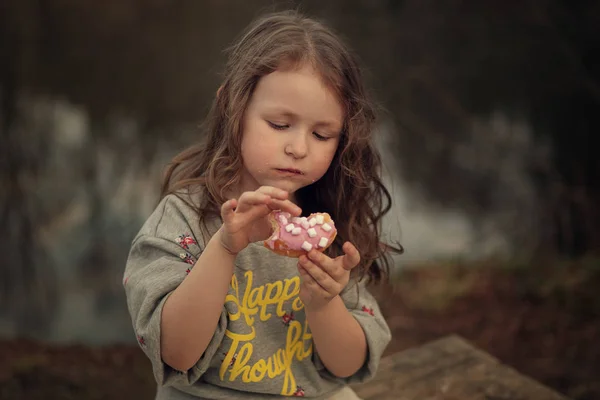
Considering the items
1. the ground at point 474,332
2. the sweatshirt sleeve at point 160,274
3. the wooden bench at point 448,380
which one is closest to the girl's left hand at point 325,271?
the sweatshirt sleeve at point 160,274

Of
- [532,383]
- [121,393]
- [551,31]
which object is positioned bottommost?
[121,393]

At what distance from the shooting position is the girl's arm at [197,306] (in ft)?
4.13

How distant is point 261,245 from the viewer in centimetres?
151

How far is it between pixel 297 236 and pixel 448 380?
4.14 ft

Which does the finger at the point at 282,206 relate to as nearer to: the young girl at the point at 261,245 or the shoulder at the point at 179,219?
the young girl at the point at 261,245

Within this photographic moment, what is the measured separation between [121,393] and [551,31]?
297cm

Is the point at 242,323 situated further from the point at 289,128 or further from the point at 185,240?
the point at 289,128

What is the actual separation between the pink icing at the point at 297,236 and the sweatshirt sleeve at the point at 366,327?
12.7 inches

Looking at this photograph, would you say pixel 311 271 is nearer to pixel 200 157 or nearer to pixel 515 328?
pixel 200 157

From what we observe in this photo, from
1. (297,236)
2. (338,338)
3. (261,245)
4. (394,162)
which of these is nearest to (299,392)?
(338,338)

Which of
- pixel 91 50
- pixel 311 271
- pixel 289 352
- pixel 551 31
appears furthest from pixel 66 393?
pixel 551 31

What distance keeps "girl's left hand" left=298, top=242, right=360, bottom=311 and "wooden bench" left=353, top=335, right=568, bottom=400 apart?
966mm

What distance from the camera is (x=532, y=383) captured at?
7.46 feet

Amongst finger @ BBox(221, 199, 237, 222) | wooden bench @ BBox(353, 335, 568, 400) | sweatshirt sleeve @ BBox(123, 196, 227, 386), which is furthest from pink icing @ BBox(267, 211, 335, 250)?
wooden bench @ BBox(353, 335, 568, 400)
